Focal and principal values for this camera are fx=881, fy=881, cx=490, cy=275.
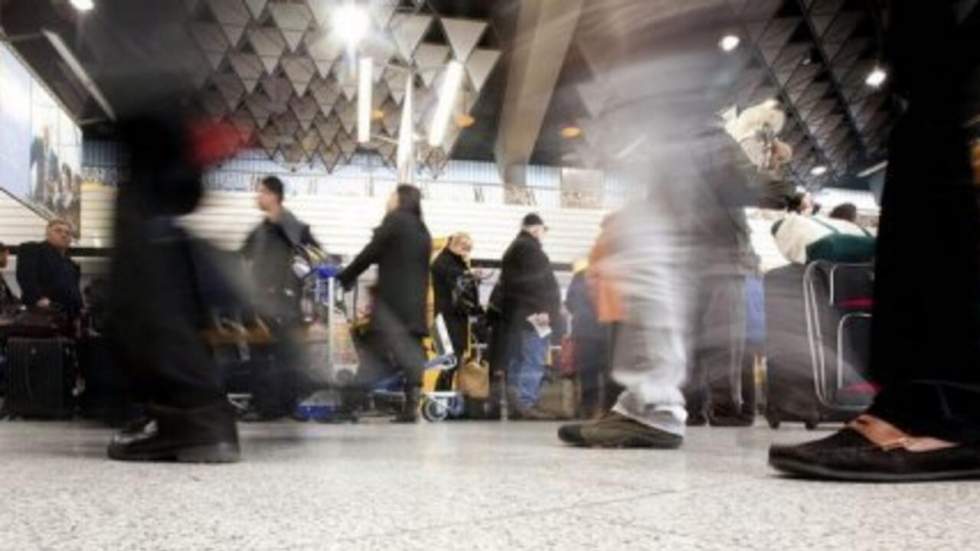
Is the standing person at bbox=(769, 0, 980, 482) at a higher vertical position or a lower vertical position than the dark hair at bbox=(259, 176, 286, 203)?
lower

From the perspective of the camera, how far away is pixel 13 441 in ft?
7.63

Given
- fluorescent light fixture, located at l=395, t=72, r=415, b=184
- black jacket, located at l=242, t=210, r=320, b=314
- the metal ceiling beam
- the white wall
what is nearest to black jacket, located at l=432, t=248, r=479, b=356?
black jacket, located at l=242, t=210, r=320, b=314

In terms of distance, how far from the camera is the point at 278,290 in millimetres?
3809

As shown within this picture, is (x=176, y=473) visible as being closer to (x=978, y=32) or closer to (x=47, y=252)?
(x=978, y=32)

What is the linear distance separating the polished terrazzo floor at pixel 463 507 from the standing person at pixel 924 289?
0.15 ft

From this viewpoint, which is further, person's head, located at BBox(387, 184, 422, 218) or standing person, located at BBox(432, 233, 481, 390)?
standing person, located at BBox(432, 233, 481, 390)

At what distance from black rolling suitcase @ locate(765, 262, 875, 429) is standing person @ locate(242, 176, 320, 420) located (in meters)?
1.91

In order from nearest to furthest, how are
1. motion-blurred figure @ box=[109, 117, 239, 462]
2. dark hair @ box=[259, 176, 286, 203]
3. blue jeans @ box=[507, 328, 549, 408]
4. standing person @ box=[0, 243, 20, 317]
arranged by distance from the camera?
1. motion-blurred figure @ box=[109, 117, 239, 462]
2. dark hair @ box=[259, 176, 286, 203]
3. standing person @ box=[0, 243, 20, 317]
4. blue jeans @ box=[507, 328, 549, 408]

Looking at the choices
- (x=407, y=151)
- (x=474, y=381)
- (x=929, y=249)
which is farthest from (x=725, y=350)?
(x=407, y=151)

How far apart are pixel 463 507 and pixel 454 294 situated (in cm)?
490

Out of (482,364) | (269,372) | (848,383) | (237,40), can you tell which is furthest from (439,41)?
(848,383)

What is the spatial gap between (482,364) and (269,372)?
1.91 m

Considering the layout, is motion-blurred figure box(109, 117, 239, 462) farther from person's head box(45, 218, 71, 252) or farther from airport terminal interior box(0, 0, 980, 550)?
person's head box(45, 218, 71, 252)

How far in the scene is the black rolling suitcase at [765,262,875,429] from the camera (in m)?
2.79
